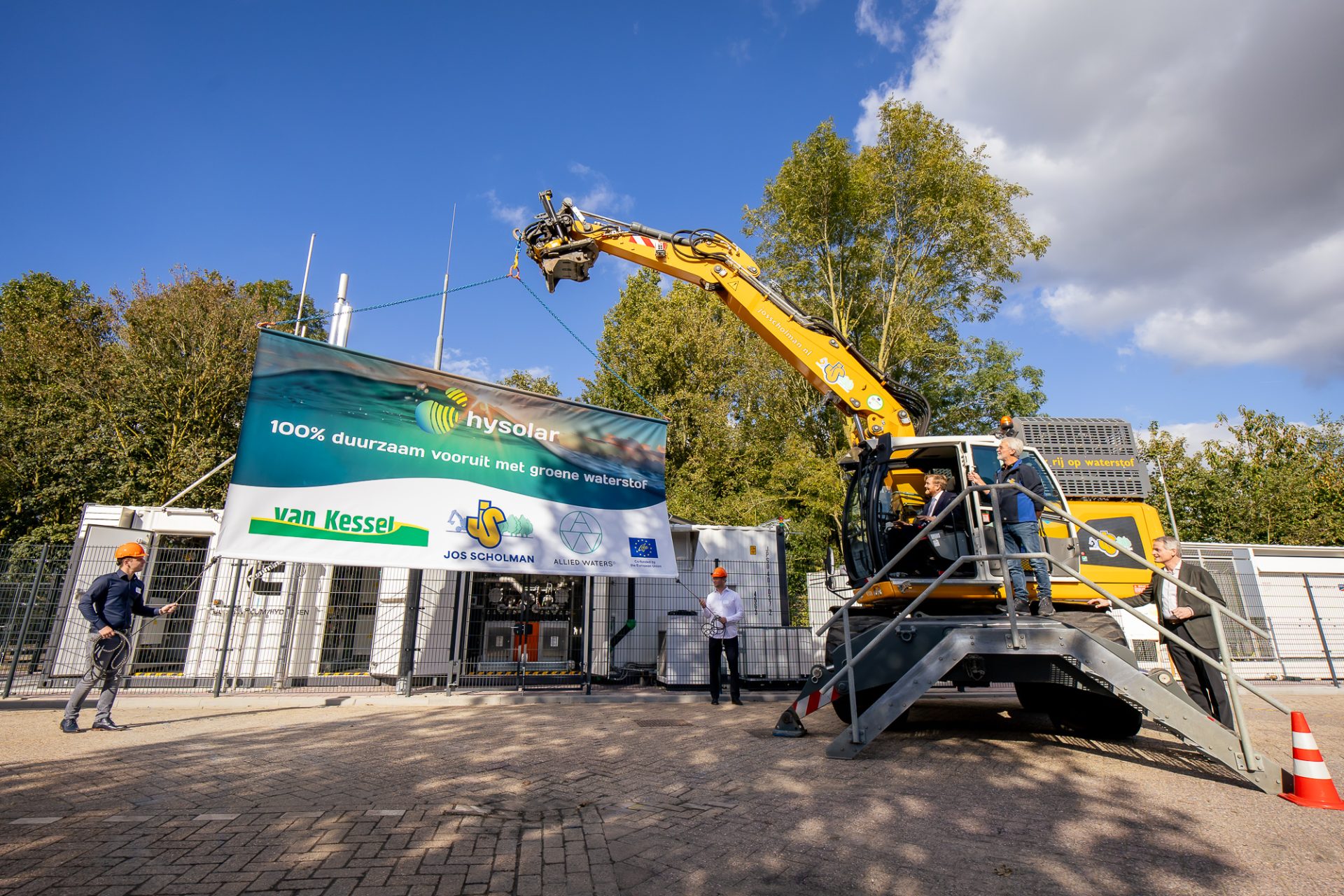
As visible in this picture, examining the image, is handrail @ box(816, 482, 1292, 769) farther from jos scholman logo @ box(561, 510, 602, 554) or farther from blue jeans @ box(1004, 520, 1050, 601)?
jos scholman logo @ box(561, 510, 602, 554)

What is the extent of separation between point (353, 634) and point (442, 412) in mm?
3779

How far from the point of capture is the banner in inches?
308

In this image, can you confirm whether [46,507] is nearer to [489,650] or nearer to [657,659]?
[489,650]

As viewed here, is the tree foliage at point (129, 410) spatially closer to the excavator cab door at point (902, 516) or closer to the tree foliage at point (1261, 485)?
the excavator cab door at point (902, 516)

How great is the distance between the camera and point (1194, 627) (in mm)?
5055

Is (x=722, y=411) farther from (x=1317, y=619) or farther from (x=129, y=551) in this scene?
(x=129, y=551)

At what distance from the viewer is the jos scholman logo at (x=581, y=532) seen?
960cm

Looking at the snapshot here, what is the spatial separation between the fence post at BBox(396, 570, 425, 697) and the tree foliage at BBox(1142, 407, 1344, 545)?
28875mm

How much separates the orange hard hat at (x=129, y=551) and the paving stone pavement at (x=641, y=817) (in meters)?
1.66

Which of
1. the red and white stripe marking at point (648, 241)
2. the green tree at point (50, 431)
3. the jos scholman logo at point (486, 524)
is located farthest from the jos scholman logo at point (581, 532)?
the green tree at point (50, 431)

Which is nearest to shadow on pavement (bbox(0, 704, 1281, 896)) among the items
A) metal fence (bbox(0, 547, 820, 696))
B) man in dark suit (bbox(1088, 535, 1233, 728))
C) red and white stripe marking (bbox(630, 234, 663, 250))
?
man in dark suit (bbox(1088, 535, 1233, 728))

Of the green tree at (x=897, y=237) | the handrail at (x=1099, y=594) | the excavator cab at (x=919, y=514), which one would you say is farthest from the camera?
the green tree at (x=897, y=237)

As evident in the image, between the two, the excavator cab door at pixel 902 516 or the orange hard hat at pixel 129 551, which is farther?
the orange hard hat at pixel 129 551

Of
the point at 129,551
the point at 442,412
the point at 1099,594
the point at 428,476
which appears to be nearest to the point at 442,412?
the point at 442,412
